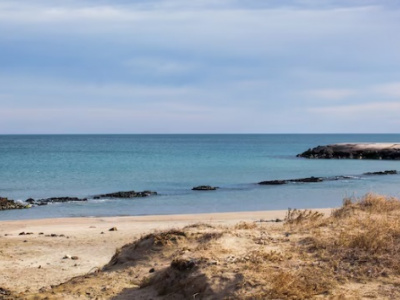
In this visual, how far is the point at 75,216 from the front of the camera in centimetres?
2378

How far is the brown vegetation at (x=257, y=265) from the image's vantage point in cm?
719

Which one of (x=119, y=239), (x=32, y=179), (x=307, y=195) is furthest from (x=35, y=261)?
(x=32, y=179)

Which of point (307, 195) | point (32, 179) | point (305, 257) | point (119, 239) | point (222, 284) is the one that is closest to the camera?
point (222, 284)

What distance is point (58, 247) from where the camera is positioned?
46.6 feet

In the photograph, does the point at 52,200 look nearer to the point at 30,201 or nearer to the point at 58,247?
the point at 30,201

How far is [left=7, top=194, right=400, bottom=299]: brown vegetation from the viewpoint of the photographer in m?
7.19

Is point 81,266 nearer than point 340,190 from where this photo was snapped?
Yes

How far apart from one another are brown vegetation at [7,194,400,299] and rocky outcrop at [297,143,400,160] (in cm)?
6858

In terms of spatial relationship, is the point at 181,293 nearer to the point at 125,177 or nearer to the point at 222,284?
the point at 222,284

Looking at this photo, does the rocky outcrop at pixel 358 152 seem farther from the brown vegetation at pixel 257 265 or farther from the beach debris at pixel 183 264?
the beach debris at pixel 183 264

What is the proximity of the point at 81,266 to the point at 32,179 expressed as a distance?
33170 millimetres

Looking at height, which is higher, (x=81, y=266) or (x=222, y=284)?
(x=222, y=284)

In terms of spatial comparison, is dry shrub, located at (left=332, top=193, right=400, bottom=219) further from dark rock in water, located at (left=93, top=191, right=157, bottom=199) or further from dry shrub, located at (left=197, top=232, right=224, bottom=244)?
dark rock in water, located at (left=93, top=191, right=157, bottom=199)

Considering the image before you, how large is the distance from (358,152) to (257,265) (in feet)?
244
